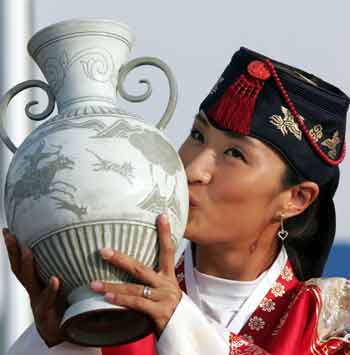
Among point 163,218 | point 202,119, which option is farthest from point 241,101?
point 163,218

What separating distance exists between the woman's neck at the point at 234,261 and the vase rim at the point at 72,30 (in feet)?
2.27

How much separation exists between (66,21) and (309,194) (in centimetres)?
92

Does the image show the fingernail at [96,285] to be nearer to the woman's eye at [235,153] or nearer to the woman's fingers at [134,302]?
the woman's fingers at [134,302]

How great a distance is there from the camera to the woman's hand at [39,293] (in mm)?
3021

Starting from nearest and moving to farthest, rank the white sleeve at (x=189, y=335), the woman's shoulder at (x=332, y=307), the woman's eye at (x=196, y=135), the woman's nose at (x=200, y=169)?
the white sleeve at (x=189, y=335) < the woman's nose at (x=200, y=169) < the woman's eye at (x=196, y=135) < the woman's shoulder at (x=332, y=307)

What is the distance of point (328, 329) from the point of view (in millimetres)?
3672

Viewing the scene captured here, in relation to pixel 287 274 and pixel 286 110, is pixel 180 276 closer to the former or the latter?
pixel 287 274

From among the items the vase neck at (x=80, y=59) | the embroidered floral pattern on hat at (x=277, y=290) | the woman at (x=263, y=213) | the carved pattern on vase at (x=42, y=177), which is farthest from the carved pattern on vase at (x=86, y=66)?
the embroidered floral pattern on hat at (x=277, y=290)

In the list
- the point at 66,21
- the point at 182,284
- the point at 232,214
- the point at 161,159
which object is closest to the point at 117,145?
the point at 161,159

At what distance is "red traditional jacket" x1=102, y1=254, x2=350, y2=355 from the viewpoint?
3.57 m

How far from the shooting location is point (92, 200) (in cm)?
290

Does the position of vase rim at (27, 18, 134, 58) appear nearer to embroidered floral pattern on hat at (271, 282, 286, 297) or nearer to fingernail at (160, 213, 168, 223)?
fingernail at (160, 213, 168, 223)

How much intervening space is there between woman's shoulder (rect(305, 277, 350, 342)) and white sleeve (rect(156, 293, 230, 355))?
414mm

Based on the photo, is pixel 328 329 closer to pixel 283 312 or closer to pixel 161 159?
pixel 283 312
